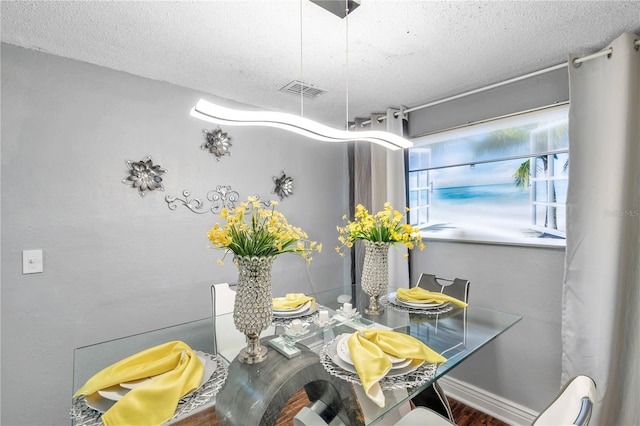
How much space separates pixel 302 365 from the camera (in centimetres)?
111

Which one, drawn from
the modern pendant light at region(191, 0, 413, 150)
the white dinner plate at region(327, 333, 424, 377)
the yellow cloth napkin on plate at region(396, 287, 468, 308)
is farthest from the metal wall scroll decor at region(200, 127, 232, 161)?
the white dinner plate at region(327, 333, 424, 377)

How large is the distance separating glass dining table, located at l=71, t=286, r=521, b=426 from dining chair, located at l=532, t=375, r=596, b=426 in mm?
288

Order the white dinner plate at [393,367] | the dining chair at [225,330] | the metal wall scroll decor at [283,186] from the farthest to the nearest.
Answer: the metal wall scroll decor at [283,186]
the dining chair at [225,330]
the white dinner plate at [393,367]

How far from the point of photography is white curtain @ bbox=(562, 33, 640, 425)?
5.08ft

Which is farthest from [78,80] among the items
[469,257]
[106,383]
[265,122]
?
[469,257]

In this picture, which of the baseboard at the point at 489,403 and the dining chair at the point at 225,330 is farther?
the baseboard at the point at 489,403

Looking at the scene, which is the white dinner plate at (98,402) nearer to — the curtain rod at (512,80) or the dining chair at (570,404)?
the dining chair at (570,404)

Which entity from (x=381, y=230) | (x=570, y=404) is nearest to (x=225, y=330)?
(x=381, y=230)

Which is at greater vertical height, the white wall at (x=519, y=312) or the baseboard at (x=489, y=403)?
the white wall at (x=519, y=312)

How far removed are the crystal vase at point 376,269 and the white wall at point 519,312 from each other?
3.16 ft

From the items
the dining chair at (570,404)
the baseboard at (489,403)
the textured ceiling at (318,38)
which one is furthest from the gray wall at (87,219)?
the dining chair at (570,404)

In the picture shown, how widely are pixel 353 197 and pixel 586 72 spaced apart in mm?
1792

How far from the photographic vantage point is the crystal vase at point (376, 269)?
1.63 metres

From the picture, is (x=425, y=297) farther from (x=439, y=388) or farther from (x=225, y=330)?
(x=225, y=330)
